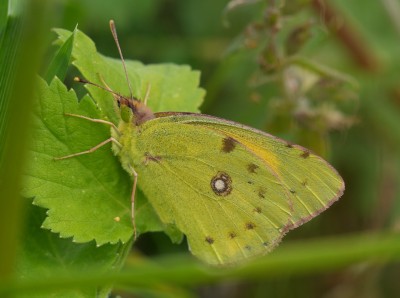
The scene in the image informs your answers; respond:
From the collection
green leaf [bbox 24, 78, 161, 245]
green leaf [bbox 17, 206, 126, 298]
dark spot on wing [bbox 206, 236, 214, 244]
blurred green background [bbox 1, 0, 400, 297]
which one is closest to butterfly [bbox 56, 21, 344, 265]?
dark spot on wing [bbox 206, 236, 214, 244]

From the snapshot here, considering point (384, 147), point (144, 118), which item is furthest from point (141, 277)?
point (384, 147)

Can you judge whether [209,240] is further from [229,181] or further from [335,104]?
[335,104]

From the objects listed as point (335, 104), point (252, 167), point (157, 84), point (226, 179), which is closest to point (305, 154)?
point (252, 167)

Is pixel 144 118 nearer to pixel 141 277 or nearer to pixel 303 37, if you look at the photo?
pixel 303 37

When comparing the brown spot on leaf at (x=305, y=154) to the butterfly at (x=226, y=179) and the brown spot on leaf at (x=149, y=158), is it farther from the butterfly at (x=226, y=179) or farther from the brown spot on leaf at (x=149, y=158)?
the brown spot on leaf at (x=149, y=158)

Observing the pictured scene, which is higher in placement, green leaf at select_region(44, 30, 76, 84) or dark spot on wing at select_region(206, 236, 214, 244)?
green leaf at select_region(44, 30, 76, 84)

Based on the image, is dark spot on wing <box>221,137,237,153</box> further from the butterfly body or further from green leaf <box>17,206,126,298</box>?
green leaf <box>17,206,126,298</box>

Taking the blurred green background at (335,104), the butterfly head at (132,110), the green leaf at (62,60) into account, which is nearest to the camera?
the green leaf at (62,60)

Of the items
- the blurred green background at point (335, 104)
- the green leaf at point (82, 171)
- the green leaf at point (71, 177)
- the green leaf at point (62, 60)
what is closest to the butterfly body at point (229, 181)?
the green leaf at point (82, 171)
